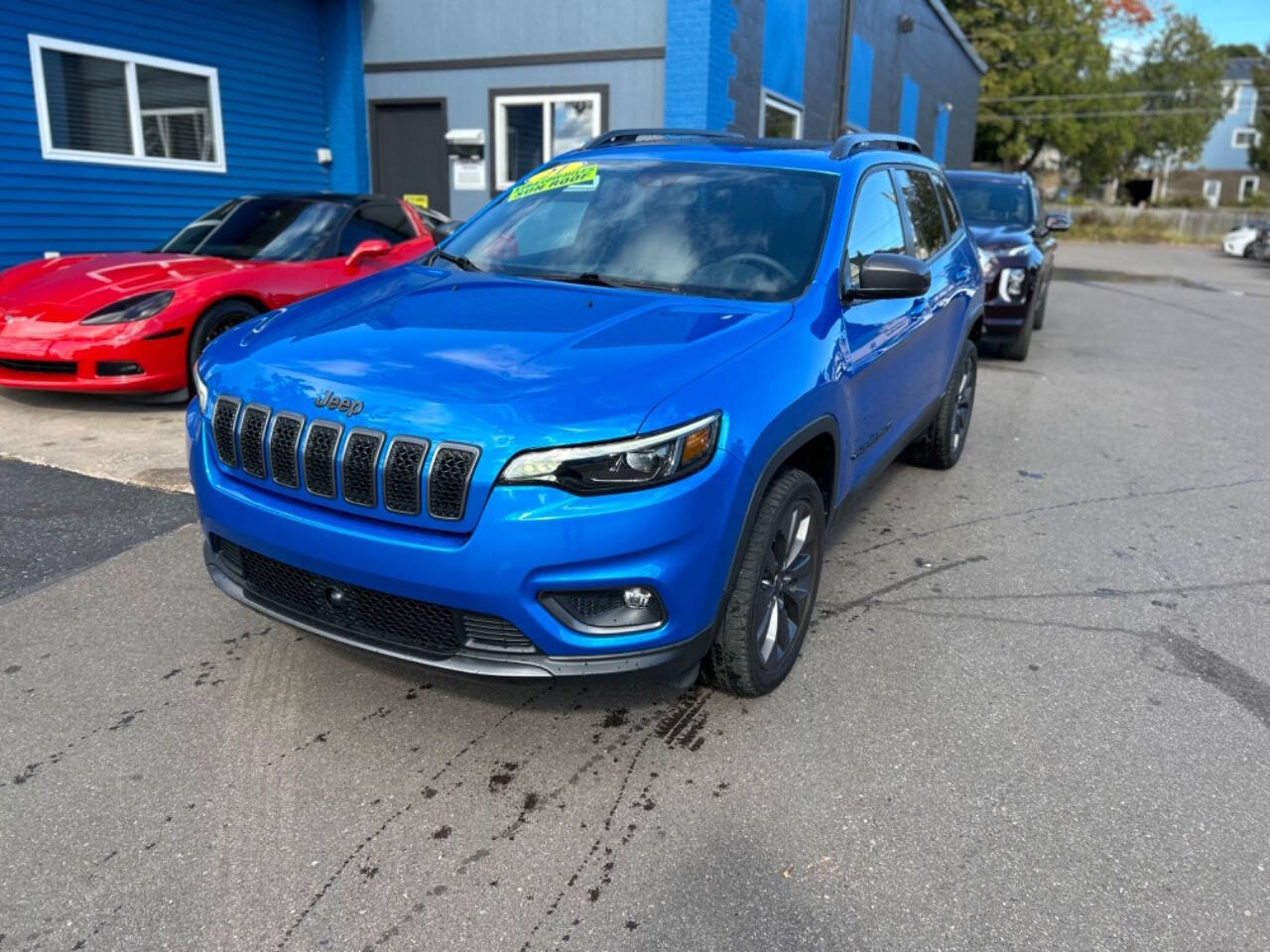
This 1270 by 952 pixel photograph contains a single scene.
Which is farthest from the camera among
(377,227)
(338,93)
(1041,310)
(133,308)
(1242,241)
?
(1242,241)

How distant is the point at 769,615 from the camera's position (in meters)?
3.12

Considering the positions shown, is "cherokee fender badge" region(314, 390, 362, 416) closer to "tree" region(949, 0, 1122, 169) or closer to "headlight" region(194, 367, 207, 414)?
"headlight" region(194, 367, 207, 414)

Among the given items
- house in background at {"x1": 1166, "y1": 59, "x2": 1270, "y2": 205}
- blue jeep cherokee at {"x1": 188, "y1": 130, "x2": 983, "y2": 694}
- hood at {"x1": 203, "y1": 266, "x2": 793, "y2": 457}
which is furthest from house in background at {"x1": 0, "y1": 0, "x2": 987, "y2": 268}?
house in background at {"x1": 1166, "y1": 59, "x2": 1270, "y2": 205}

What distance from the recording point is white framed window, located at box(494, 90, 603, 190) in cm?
1207

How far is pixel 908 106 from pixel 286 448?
73.3 ft

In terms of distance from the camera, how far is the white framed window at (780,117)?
526 inches

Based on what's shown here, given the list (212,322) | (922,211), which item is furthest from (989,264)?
(212,322)

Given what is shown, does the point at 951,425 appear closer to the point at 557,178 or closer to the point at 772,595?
the point at 557,178

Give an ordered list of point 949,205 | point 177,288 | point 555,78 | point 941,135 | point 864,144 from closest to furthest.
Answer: point 864,144
point 949,205
point 177,288
point 555,78
point 941,135

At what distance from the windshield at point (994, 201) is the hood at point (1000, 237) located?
17.1 inches

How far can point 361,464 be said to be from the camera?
8.38 feet

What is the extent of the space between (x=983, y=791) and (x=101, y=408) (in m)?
6.18

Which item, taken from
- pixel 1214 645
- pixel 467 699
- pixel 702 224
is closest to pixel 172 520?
pixel 467 699

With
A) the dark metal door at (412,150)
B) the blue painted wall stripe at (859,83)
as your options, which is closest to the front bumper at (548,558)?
the dark metal door at (412,150)
